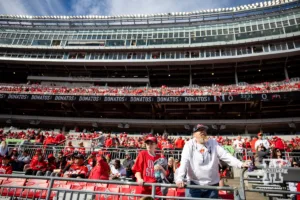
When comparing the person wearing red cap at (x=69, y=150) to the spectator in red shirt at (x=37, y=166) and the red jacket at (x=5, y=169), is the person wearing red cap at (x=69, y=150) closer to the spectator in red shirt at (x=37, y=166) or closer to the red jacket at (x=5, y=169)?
the spectator in red shirt at (x=37, y=166)

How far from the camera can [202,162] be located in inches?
145

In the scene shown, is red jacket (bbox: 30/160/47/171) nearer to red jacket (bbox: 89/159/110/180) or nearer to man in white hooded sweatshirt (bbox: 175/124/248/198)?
red jacket (bbox: 89/159/110/180)

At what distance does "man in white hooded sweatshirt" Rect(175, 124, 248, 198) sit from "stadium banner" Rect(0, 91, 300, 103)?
18700 millimetres

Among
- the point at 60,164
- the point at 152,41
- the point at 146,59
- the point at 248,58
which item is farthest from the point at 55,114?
the point at 248,58

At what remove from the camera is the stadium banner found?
20391 millimetres

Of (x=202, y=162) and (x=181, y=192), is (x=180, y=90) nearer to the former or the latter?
(x=181, y=192)

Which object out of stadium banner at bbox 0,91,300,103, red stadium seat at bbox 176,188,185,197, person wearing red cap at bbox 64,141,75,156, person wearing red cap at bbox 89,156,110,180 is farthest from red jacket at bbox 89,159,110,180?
stadium banner at bbox 0,91,300,103

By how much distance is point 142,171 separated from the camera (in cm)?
431

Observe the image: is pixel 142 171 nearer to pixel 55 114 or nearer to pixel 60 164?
pixel 60 164

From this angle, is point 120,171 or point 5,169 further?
point 120,171

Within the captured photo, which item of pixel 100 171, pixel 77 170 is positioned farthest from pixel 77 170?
pixel 100 171

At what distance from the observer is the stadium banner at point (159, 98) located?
20.4 metres

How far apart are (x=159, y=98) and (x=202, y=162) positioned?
19693 millimetres

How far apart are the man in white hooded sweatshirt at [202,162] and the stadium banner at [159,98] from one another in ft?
61.4
